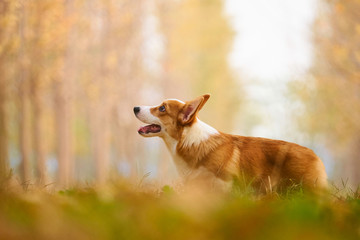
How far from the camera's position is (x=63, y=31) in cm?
1290

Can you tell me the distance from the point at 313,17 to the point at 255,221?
15.5 m

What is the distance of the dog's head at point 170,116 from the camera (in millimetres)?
4797

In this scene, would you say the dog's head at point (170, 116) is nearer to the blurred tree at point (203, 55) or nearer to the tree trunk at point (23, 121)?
the tree trunk at point (23, 121)

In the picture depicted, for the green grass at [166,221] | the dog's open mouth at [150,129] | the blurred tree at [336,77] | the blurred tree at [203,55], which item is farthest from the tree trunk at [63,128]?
the green grass at [166,221]

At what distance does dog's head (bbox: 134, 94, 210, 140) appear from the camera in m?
4.80

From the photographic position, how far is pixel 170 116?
16.4 feet

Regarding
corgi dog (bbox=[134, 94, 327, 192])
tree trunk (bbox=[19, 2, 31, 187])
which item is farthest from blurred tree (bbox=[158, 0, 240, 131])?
corgi dog (bbox=[134, 94, 327, 192])

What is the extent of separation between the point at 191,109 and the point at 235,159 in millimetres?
765

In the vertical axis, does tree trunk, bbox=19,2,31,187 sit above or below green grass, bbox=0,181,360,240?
below

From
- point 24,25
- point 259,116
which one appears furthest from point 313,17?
point 259,116

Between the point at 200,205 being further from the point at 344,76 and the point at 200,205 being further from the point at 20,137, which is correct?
the point at 344,76

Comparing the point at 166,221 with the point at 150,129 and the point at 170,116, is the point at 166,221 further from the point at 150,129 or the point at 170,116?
the point at 150,129

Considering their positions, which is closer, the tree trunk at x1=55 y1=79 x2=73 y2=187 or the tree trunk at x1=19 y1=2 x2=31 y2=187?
the tree trunk at x1=19 y1=2 x2=31 y2=187

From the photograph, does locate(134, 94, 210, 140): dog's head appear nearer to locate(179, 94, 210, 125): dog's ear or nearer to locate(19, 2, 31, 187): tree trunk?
locate(179, 94, 210, 125): dog's ear
